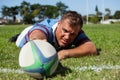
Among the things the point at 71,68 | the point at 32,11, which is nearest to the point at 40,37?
the point at 71,68

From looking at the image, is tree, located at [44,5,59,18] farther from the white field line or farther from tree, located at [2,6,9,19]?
the white field line

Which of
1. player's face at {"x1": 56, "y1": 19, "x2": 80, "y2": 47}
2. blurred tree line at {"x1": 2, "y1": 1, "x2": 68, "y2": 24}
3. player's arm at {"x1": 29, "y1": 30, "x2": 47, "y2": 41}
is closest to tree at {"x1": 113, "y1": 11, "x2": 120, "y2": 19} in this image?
blurred tree line at {"x1": 2, "y1": 1, "x2": 68, "y2": 24}

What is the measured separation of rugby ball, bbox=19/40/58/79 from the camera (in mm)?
4652

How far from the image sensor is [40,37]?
590 cm

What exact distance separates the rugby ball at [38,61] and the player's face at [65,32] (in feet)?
3.57

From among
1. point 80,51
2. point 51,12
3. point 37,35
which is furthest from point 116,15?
point 37,35

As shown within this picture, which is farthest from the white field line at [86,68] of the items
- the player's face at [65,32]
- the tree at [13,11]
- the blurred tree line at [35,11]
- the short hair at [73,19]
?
the tree at [13,11]

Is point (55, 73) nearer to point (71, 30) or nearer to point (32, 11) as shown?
point (71, 30)

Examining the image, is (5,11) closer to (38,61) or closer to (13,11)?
(13,11)

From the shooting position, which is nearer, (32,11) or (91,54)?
(91,54)

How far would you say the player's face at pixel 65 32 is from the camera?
5895 millimetres

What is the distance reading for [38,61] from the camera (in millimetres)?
4664

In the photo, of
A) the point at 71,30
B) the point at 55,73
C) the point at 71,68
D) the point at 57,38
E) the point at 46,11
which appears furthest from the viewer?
the point at 46,11

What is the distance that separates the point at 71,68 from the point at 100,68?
1.65ft
